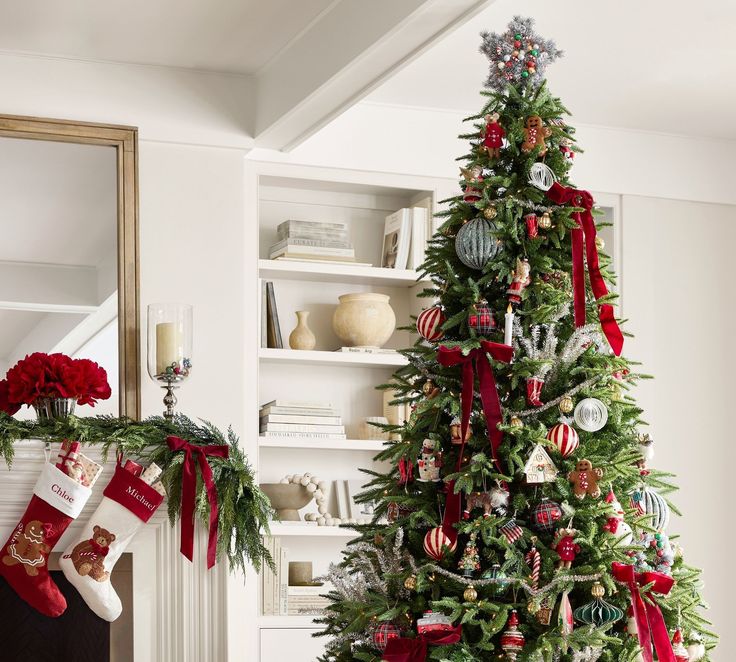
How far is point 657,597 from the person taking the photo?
2426 millimetres

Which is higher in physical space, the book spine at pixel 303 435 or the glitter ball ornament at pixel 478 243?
the glitter ball ornament at pixel 478 243

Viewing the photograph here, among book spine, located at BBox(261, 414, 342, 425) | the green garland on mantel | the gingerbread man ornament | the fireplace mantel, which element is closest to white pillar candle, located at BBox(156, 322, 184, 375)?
the green garland on mantel

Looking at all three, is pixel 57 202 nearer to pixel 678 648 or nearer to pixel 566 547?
pixel 566 547

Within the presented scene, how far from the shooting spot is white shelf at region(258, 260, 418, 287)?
14.1ft

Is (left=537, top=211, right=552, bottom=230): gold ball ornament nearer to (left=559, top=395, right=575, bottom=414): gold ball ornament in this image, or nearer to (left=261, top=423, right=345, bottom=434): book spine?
(left=559, top=395, right=575, bottom=414): gold ball ornament

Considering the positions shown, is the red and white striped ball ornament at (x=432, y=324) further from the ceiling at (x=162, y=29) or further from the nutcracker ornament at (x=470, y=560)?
the ceiling at (x=162, y=29)

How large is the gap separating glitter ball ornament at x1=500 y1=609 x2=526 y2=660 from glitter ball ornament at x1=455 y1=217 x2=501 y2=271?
810 millimetres

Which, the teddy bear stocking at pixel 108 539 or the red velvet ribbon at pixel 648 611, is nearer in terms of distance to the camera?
the red velvet ribbon at pixel 648 611

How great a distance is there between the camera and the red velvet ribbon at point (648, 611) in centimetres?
234

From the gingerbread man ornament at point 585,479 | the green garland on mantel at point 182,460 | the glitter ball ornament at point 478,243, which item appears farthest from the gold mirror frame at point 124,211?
the gingerbread man ornament at point 585,479

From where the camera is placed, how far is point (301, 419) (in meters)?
4.31

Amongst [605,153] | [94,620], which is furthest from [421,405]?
[605,153]

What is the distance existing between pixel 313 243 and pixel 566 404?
6.75 feet

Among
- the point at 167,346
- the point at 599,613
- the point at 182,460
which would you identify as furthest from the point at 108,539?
the point at 599,613
